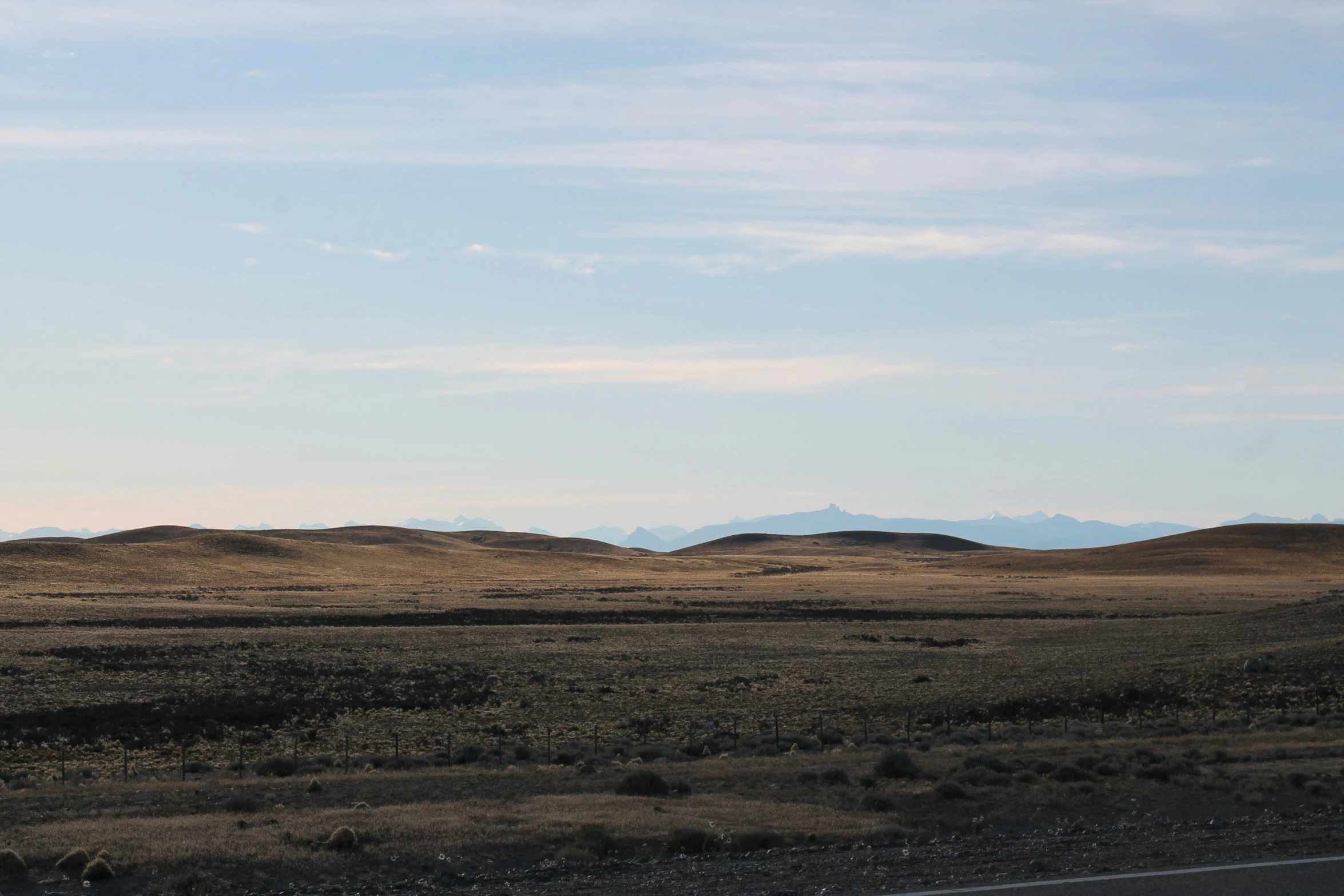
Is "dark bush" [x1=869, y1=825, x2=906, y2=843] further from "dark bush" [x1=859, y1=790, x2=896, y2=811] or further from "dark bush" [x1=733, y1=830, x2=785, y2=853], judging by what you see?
"dark bush" [x1=859, y1=790, x2=896, y2=811]

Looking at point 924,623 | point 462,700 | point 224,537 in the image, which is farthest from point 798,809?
point 224,537

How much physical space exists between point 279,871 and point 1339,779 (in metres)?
15.3

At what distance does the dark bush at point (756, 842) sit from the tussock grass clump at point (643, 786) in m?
3.95

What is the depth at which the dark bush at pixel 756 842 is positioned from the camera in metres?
13.9

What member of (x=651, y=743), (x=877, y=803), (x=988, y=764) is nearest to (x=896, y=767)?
(x=988, y=764)

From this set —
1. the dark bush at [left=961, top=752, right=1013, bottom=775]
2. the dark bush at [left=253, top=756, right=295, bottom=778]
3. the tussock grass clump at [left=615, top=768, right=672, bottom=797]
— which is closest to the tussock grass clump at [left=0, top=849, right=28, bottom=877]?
the tussock grass clump at [left=615, top=768, right=672, bottom=797]

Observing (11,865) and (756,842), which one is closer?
(11,865)

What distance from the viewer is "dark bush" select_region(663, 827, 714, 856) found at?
13773 millimetres

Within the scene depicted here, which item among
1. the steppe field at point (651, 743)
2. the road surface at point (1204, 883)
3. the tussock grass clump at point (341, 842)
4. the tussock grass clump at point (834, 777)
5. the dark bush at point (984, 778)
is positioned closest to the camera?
the road surface at point (1204, 883)

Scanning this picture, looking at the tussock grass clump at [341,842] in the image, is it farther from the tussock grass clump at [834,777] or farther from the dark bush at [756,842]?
the tussock grass clump at [834,777]

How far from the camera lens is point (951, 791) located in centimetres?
1689

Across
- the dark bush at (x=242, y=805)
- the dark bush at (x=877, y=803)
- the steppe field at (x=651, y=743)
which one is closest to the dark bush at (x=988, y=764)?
the steppe field at (x=651, y=743)

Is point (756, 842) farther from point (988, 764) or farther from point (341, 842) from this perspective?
point (988, 764)

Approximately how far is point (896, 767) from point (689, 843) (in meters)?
Result: 6.08
